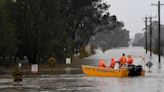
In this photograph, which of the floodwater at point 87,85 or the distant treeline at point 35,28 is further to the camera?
the distant treeline at point 35,28

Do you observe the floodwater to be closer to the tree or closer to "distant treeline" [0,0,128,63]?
the tree

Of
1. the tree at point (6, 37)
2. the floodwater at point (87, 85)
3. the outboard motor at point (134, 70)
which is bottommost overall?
the floodwater at point (87, 85)

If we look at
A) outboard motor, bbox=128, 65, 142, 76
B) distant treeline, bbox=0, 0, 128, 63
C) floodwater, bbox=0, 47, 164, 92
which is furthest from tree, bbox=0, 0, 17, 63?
outboard motor, bbox=128, 65, 142, 76

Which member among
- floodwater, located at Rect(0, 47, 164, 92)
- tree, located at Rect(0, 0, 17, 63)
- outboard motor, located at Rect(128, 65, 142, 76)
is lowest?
floodwater, located at Rect(0, 47, 164, 92)

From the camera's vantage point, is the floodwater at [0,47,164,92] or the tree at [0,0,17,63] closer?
the floodwater at [0,47,164,92]

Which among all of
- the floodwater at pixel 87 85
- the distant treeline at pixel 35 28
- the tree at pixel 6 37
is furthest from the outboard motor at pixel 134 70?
the distant treeline at pixel 35 28

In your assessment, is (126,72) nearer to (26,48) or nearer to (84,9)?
(26,48)

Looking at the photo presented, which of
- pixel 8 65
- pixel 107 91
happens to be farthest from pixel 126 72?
pixel 8 65

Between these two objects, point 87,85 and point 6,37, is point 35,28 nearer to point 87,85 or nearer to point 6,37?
point 6,37

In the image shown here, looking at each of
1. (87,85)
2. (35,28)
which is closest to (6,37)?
(35,28)

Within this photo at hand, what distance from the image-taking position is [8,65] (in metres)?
58.2

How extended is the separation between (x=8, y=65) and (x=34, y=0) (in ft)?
30.0

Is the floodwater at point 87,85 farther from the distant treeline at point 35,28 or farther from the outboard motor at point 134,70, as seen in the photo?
the distant treeline at point 35,28

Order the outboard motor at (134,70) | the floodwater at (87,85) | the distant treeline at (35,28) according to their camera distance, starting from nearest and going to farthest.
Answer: the floodwater at (87,85)
the outboard motor at (134,70)
the distant treeline at (35,28)
